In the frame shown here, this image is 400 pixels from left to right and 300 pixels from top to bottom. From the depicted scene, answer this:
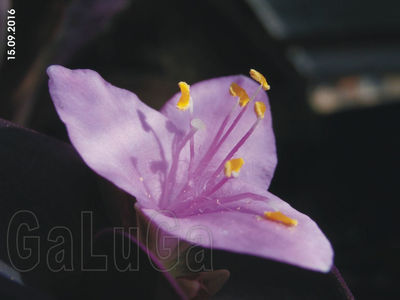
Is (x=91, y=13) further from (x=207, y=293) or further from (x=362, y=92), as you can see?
(x=362, y=92)

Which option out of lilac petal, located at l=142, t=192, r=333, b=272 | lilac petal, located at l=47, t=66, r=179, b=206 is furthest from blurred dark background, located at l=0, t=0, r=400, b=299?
lilac petal, located at l=142, t=192, r=333, b=272

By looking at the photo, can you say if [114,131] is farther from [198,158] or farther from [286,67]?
[286,67]

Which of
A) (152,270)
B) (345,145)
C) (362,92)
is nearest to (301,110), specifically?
(345,145)

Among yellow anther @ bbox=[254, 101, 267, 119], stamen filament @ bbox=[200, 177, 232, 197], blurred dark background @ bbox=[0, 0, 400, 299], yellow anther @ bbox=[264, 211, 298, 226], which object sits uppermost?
yellow anther @ bbox=[254, 101, 267, 119]
